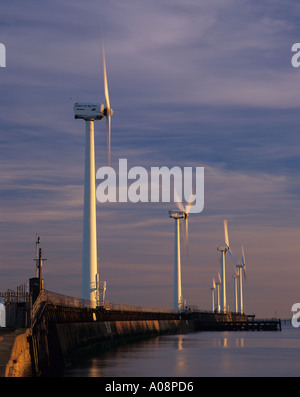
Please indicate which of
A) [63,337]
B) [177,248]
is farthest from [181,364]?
[177,248]

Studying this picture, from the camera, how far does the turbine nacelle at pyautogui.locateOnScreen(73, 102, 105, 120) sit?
90125 millimetres

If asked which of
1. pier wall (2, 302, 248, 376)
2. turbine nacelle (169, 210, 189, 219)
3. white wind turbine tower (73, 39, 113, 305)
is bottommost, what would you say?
pier wall (2, 302, 248, 376)

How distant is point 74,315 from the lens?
242 ft

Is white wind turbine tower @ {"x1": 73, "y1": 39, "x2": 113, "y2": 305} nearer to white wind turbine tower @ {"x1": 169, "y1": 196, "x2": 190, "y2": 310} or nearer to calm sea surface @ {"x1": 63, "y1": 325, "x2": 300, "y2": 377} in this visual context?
calm sea surface @ {"x1": 63, "y1": 325, "x2": 300, "y2": 377}

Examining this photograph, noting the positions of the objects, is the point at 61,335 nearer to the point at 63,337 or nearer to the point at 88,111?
the point at 63,337

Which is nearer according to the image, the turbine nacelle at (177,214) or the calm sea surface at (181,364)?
the calm sea surface at (181,364)

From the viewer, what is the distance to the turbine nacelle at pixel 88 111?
296 ft

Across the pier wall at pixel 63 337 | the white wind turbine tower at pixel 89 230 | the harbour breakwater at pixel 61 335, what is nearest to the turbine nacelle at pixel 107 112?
the white wind turbine tower at pixel 89 230

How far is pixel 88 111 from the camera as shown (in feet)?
296

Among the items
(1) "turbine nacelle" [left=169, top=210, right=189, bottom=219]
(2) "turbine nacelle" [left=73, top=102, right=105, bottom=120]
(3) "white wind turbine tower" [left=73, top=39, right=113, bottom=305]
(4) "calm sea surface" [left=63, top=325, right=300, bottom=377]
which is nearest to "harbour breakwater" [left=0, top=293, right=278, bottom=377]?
(4) "calm sea surface" [left=63, top=325, right=300, bottom=377]

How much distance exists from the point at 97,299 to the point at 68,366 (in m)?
28.8

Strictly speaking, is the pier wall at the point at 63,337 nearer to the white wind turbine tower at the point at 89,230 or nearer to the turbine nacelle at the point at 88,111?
the white wind turbine tower at the point at 89,230

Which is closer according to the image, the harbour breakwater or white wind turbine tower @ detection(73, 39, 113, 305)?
the harbour breakwater
